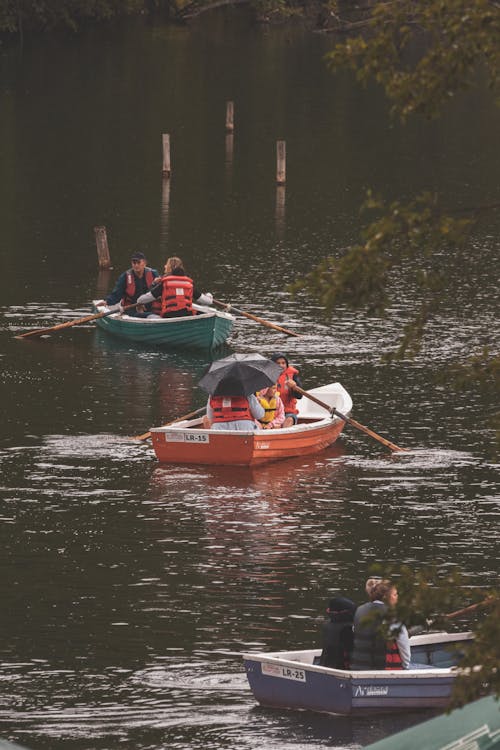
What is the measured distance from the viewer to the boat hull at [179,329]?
36375 mm

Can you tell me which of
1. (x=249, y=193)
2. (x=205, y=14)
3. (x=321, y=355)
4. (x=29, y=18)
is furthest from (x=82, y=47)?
(x=321, y=355)

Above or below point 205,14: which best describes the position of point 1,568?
below

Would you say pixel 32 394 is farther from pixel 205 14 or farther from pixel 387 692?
pixel 205 14

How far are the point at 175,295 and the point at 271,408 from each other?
9.15 m

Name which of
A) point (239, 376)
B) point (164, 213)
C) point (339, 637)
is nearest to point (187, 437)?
point (239, 376)

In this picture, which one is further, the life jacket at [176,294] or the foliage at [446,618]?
the life jacket at [176,294]

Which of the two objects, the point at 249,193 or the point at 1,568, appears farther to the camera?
the point at 249,193

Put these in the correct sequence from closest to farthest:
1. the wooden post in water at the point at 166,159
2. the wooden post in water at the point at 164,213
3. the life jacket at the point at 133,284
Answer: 1. the life jacket at the point at 133,284
2. the wooden post in water at the point at 164,213
3. the wooden post in water at the point at 166,159

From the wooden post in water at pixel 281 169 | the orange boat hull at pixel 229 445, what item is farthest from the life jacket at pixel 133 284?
the wooden post in water at pixel 281 169

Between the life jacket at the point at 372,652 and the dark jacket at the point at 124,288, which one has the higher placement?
the dark jacket at the point at 124,288

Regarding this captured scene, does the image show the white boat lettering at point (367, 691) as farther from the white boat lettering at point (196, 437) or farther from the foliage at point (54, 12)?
the foliage at point (54, 12)

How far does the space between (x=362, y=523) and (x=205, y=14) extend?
115m

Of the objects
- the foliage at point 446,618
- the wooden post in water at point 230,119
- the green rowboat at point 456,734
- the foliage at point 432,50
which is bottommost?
the green rowboat at point 456,734

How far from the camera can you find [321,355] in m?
36.1
